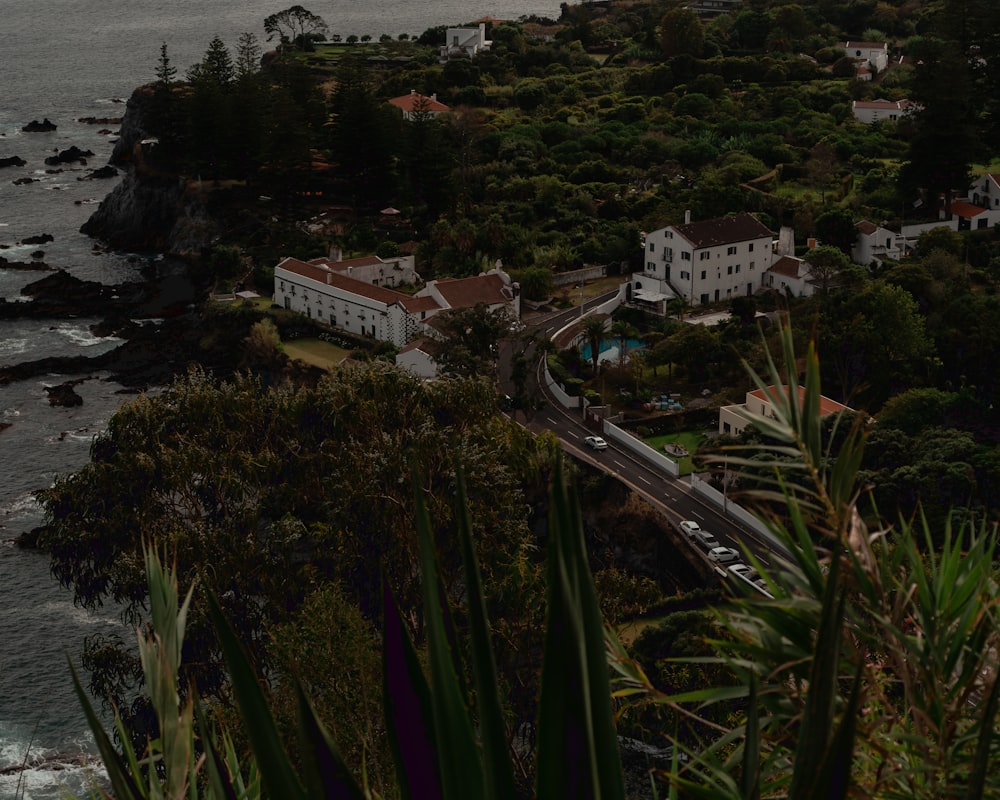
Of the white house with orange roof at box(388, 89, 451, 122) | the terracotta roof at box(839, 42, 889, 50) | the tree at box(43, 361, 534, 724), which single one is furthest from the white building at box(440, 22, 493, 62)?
the tree at box(43, 361, 534, 724)

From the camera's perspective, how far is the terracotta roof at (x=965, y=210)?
172ft

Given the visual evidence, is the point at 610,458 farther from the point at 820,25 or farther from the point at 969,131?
the point at 820,25

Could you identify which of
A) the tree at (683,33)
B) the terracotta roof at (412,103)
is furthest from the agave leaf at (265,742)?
the tree at (683,33)

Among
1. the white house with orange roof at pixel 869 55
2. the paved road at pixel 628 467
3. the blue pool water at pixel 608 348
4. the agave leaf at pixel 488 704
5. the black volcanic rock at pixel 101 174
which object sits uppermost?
the agave leaf at pixel 488 704

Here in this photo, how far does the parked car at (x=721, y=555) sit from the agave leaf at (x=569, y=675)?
27909 millimetres

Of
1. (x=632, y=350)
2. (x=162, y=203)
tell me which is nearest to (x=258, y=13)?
(x=162, y=203)

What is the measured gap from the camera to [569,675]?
3.32 meters

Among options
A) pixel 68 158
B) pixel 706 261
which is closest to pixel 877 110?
pixel 706 261

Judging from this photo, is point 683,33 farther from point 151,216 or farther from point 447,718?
point 447,718

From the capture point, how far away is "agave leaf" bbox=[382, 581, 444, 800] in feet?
12.3

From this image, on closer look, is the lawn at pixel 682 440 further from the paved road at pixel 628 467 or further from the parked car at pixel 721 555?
the parked car at pixel 721 555

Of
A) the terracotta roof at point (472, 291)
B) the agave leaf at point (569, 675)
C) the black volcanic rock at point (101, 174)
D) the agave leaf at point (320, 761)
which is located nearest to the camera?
the agave leaf at point (569, 675)

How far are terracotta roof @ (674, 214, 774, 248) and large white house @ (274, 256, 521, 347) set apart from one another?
22.4 feet

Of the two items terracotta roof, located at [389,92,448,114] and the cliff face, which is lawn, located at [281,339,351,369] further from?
terracotta roof, located at [389,92,448,114]
